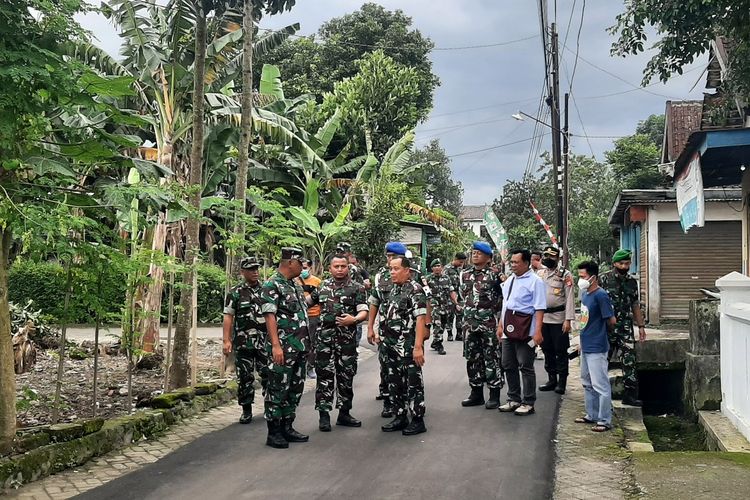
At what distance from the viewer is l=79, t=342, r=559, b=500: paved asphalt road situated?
533 centimetres

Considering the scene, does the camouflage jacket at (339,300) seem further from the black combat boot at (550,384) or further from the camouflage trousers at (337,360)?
the black combat boot at (550,384)

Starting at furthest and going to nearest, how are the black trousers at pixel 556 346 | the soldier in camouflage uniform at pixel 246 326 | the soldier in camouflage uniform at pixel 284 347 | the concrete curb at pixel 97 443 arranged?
the black trousers at pixel 556 346 → the soldier in camouflage uniform at pixel 246 326 → the soldier in camouflage uniform at pixel 284 347 → the concrete curb at pixel 97 443

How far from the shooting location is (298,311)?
6.84 meters

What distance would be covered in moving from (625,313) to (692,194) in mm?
3277

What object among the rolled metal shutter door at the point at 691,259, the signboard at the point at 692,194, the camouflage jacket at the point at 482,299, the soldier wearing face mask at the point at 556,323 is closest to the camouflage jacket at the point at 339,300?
the camouflage jacket at the point at 482,299

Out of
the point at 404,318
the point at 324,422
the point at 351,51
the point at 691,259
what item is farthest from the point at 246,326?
Result: the point at 351,51

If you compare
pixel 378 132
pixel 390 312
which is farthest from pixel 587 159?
pixel 390 312

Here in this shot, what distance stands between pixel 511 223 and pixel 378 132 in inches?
490

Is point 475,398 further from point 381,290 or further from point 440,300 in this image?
point 440,300

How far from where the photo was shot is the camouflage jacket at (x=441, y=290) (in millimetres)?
13359

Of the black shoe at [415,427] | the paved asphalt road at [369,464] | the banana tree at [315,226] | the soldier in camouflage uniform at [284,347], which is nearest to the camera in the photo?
the paved asphalt road at [369,464]

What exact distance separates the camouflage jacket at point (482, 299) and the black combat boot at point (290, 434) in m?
2.44

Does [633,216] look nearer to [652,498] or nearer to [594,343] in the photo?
[594,343]

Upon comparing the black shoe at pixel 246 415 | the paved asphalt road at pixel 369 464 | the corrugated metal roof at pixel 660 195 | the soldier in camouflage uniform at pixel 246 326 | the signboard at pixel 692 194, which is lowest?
the paved asphalt road at pixel 369 464
